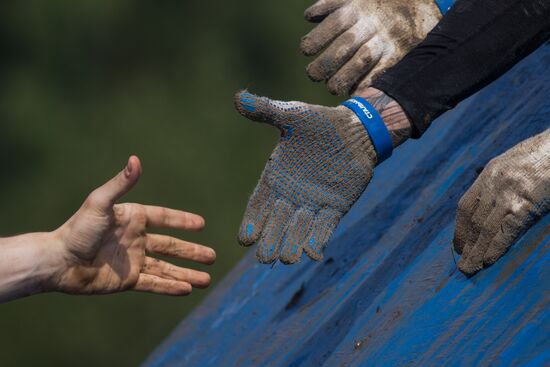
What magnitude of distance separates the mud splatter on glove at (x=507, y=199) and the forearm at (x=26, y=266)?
80 centimetres

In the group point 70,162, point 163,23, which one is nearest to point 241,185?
point 70,162

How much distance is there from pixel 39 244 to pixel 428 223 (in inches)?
29.7

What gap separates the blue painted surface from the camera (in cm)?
178

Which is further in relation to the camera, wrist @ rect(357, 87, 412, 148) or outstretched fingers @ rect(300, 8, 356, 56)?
outstretched fingers @ rect(300, 8, 356, 56)

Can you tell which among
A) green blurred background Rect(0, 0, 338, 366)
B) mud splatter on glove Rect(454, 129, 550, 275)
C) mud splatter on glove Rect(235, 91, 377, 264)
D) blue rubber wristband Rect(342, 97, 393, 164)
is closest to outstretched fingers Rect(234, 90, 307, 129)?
mud splatter on glove Rect(235, 91, 377, 264)

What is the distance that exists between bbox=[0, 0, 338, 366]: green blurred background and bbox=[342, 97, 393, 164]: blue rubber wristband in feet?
9.79

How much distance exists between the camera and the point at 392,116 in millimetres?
1952

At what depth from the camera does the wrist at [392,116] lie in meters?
1.95

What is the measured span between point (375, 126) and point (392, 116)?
34 millimetres

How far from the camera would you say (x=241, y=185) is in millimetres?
5504

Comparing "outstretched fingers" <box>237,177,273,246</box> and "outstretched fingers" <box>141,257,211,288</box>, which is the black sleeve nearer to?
"outstretched fingers" <box>237,177,273,246</box>

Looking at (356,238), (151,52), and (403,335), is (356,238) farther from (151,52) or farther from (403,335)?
(151,52)

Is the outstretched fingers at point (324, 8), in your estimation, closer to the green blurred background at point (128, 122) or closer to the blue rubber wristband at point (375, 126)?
the blue rubber wristband at point (375, 126)

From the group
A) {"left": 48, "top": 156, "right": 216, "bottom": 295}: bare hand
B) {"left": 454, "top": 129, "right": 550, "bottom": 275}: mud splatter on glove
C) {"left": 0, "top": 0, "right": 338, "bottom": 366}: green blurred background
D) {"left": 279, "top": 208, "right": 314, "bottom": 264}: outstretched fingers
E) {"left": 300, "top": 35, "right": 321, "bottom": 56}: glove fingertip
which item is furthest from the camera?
{"left": 0, "top": 0, "right": 338, "bottom": 366}: green blurred background
